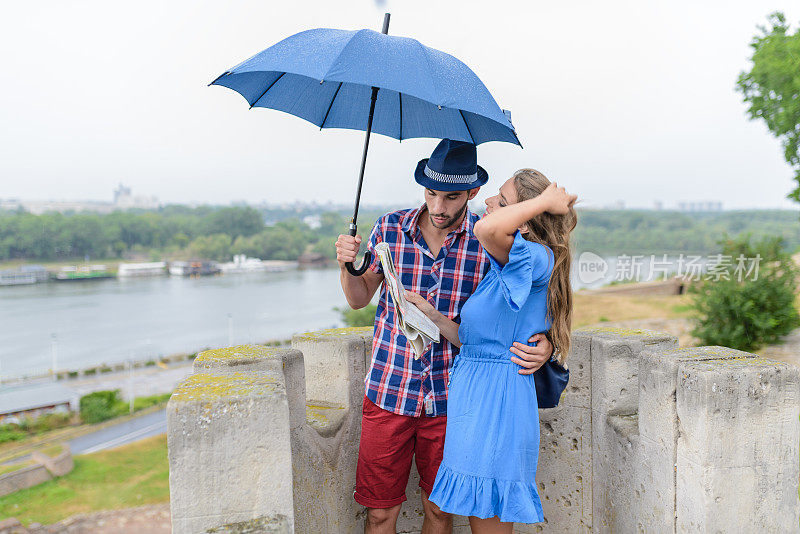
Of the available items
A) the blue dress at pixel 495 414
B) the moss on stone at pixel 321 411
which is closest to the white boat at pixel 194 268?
the moss on stone at pixel 321 411

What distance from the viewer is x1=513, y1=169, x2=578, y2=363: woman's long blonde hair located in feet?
6.91

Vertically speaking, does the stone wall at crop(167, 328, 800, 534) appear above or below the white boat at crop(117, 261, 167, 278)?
above

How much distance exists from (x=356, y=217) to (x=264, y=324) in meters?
73.7

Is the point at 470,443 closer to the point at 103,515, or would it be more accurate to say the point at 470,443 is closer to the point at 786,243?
the point at 786,243

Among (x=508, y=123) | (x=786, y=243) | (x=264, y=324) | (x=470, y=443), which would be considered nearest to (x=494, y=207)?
(x=508, y=123)

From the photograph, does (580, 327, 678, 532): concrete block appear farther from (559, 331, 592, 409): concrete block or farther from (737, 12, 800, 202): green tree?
A: (737, 12, 800, 202): green tree

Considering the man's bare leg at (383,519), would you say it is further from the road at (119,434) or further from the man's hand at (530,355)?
the road at (119,434)

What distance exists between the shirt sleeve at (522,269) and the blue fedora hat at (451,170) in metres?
0.40

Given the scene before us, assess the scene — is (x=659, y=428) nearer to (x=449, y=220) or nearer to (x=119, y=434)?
(x=449, y=220)

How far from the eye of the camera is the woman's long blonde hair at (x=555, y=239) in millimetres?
2107

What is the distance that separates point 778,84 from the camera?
→ 659 inches

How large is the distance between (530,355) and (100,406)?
5770 cm

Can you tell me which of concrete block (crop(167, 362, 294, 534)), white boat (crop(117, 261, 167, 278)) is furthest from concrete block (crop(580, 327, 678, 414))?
white boat (crop(117, 261, 167, 278))

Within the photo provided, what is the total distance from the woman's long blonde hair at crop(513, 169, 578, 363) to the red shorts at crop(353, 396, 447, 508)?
631mm
